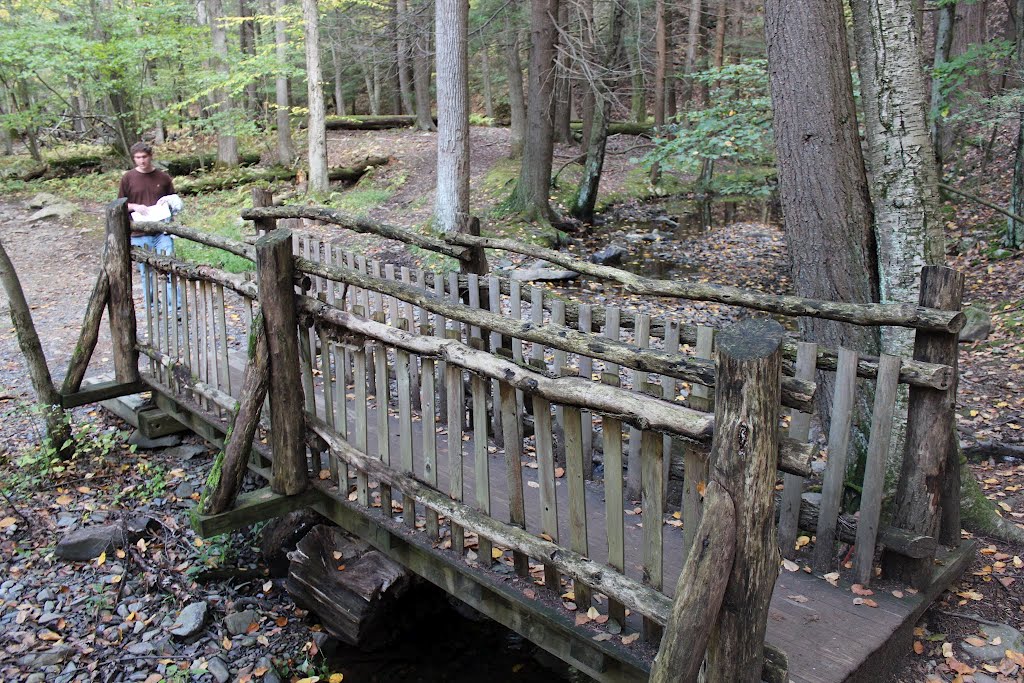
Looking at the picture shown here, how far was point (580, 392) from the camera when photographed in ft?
10.00

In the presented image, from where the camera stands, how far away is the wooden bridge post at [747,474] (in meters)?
2.41

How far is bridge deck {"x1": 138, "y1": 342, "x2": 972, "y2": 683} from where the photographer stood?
3227 millimetres

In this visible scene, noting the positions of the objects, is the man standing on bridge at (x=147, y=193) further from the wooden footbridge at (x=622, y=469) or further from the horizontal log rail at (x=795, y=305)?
the horizontal log rail at (x=795, y=305)

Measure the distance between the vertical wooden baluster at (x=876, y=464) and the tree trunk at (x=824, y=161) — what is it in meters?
1.22

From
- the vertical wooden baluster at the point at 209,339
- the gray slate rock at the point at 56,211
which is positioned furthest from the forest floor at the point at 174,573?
the gray slate rock at the point at 56,211

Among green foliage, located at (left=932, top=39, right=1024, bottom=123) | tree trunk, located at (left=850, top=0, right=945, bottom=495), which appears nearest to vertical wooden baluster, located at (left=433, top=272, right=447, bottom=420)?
tree trunk, located at (left=850, top=0, right=945, bottom=495)

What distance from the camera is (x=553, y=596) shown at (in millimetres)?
3502

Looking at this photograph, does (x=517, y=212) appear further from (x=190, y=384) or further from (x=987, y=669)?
(x=987, y=669)

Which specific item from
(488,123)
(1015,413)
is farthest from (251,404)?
(488,123)

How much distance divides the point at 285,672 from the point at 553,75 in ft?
43.4

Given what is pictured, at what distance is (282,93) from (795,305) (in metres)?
19.1

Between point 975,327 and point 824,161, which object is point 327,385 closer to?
point 824,161

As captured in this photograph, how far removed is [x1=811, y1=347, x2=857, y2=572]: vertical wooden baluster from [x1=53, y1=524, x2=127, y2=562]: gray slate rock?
481cm

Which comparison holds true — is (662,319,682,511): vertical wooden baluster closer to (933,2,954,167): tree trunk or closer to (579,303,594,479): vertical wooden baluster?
(579,303,594,479): vertical wooden baluster
